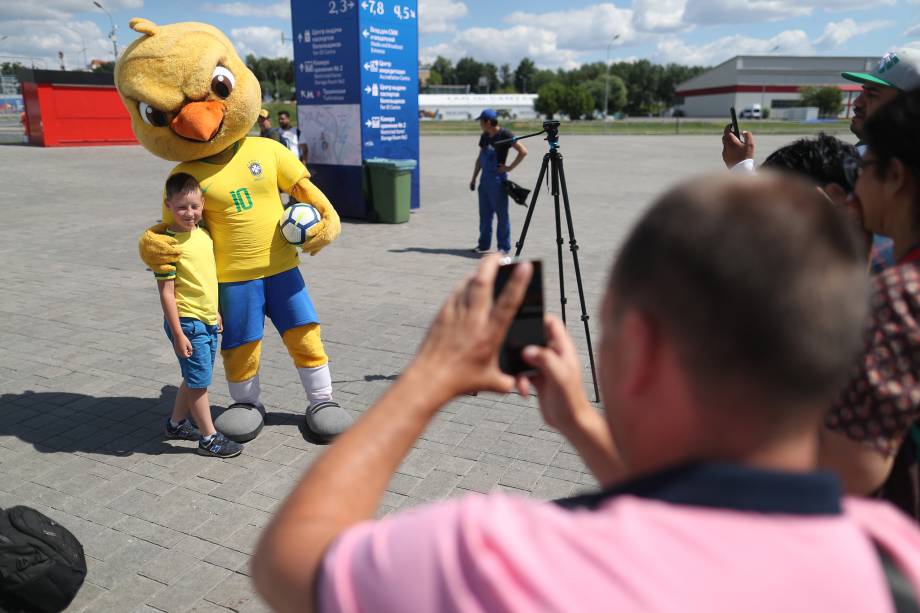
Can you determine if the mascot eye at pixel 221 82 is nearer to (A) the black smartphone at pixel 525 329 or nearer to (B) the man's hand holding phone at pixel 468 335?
(A) the black smartphone at pixel 525 329

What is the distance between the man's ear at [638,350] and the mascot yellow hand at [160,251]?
3.26 meters

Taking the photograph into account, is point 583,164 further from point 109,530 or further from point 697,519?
point 697,519

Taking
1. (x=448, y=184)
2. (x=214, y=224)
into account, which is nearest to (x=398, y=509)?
(x=214, y=224)

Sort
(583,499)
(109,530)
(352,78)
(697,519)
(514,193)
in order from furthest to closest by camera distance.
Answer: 1. (352,78)
2. (514,193)
3. (109,530)
4. (583,499)
5. (697,519)

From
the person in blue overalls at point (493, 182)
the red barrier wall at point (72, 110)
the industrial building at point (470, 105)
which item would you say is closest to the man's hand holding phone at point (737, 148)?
the person in blue overalls at point (493, 182)

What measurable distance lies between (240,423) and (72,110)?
24896 millimetres

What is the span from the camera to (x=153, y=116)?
12.6ft

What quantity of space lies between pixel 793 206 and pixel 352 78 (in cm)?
1080

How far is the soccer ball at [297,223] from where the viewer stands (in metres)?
4.03

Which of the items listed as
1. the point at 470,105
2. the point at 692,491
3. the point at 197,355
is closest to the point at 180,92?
the point at 197,355

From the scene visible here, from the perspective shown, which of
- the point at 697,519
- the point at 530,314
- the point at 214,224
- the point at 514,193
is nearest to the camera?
the point at 697,519

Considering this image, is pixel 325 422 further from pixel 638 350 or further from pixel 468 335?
pixel 638 350

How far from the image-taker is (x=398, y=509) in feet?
11.2

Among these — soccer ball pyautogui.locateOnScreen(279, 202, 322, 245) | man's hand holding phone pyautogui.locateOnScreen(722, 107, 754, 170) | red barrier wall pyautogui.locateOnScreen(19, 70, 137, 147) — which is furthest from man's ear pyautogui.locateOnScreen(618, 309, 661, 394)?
red barrier wall pyautogui.locateOnScreen(19, 70, 137, 147)
